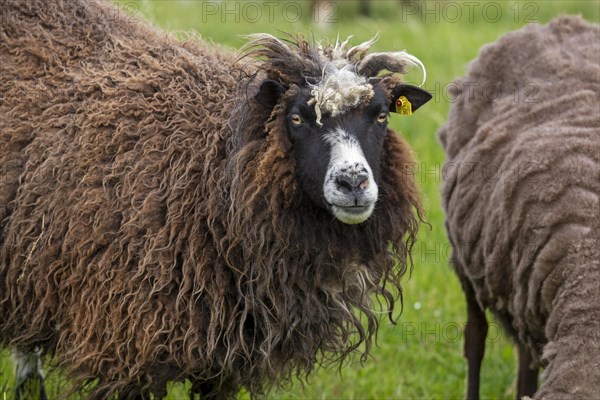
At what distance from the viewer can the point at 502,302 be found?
5.93 m

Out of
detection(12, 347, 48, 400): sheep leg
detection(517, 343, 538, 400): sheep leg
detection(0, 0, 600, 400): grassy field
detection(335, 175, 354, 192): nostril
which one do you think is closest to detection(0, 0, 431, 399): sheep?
detection(335, 175, 354, 192): nostril

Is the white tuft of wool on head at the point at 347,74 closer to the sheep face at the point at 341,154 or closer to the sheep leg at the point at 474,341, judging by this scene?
the sheep face at the point at 341,154

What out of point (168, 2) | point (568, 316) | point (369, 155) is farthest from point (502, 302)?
point (168, 2)

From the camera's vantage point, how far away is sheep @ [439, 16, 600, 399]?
486 cm

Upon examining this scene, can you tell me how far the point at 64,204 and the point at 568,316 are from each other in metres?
2.54

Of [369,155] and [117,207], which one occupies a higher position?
[369,155]

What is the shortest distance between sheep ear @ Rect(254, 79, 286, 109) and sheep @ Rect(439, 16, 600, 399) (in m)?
1.68

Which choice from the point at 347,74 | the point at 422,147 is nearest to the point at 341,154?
the point at 347,74

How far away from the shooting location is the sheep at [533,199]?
191 inches

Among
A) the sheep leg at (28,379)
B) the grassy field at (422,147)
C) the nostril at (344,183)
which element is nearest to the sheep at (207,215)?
the nostril at (344,183)

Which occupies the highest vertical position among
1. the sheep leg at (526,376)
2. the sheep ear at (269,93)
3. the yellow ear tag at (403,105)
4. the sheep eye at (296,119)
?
the yellow ear tag at (403,105)

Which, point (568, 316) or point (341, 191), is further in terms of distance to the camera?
point (568, 316)

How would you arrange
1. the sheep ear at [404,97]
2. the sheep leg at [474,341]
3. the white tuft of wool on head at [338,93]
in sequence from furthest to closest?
1. the sheep leg at [474,341]
2. the sheep ear at [404,97]
3. the white tuft of wool on head at [338,93]

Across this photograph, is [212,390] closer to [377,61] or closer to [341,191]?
[341,191]
